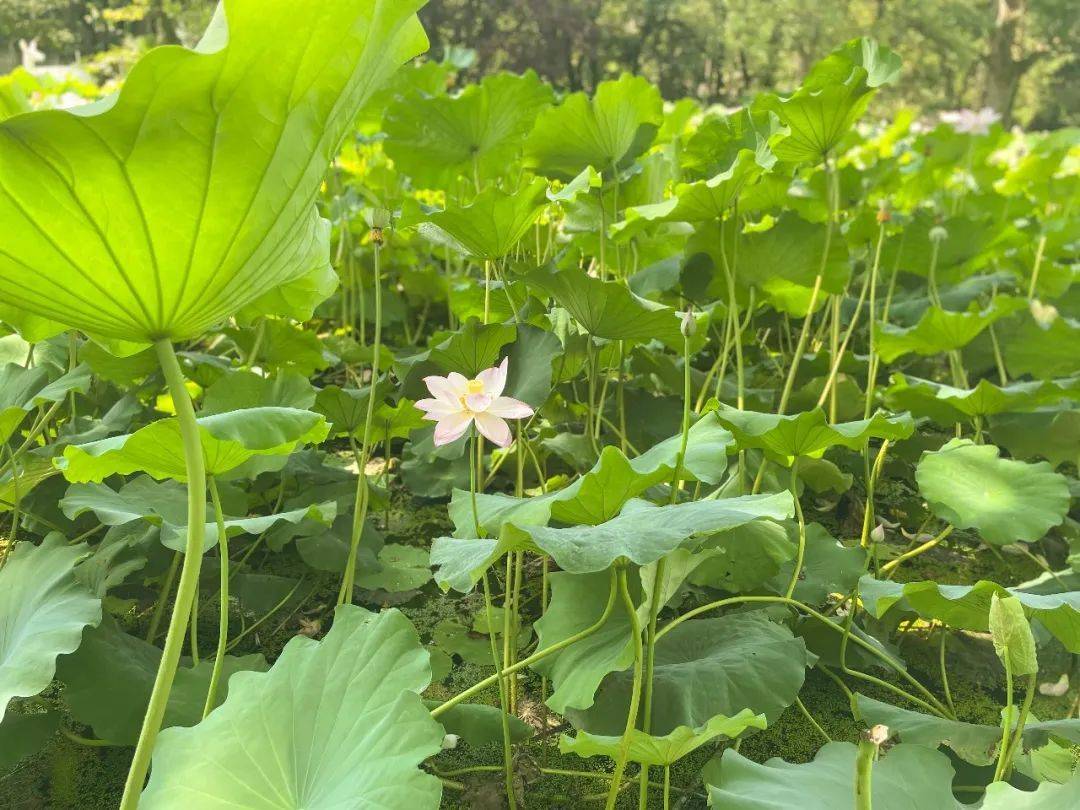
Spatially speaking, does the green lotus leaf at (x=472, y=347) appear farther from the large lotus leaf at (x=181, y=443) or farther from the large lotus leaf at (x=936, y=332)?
the large lotus leaf at (x=936, y=332)

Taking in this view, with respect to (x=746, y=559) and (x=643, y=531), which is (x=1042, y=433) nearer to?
(x=746, y=559)

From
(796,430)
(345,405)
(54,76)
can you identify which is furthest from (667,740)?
(54,76)

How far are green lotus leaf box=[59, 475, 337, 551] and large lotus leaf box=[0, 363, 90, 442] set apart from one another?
0.13 m

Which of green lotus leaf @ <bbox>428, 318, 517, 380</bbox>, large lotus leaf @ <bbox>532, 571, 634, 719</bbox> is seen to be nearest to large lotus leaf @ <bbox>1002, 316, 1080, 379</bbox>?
green lotus leaf @ <bbox>428, 318, 517, 380</bbox>

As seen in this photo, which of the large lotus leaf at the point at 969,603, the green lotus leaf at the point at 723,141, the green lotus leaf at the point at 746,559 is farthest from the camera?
the green lotus leaf at the point at 723,141

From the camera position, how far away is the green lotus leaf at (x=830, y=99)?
1.29 meters

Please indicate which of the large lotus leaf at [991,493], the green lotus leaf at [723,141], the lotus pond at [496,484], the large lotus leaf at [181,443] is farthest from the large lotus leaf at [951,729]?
the green lotus leaf at [723,141]

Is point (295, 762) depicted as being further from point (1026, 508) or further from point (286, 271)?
point (1026, 508)

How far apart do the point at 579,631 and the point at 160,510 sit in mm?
507

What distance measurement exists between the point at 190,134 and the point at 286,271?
161 mm

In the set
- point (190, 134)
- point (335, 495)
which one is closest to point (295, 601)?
point (335, 495)

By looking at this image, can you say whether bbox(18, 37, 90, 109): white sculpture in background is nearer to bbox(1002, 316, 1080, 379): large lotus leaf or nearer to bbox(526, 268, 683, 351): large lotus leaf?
bbox(526, 268, 683, 351): large lotus leaf

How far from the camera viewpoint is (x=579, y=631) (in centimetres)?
89

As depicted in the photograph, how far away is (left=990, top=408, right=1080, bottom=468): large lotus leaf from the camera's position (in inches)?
56.6
